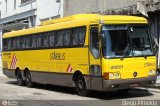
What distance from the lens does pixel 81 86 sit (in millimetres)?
17656

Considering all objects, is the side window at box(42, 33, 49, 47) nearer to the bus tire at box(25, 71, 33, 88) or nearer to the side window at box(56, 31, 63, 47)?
the side window at box(56, 31, 63, 47)

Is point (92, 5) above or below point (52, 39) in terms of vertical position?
above

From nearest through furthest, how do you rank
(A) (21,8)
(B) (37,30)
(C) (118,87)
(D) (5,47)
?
(C) (118,87) < (B) (37,30) < (D) (5,47) < (A) (21,8)

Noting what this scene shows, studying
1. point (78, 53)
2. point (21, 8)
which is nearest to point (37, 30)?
point (78, 53)

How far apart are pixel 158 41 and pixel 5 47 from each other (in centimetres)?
833

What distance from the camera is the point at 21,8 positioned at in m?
43.9

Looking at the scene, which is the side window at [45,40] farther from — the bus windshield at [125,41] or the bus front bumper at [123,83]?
the bus front bumper at [123,83]

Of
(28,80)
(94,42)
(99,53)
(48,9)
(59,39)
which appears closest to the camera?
(99,53)

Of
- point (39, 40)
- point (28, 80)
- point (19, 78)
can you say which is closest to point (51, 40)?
point (39, 40)

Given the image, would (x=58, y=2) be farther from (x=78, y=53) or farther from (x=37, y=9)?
(x=78, y=53)

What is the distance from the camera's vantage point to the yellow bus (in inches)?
632

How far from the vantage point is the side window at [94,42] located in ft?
54.2

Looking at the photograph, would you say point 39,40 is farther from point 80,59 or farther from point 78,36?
point 80,59

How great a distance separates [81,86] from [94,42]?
1.92m
